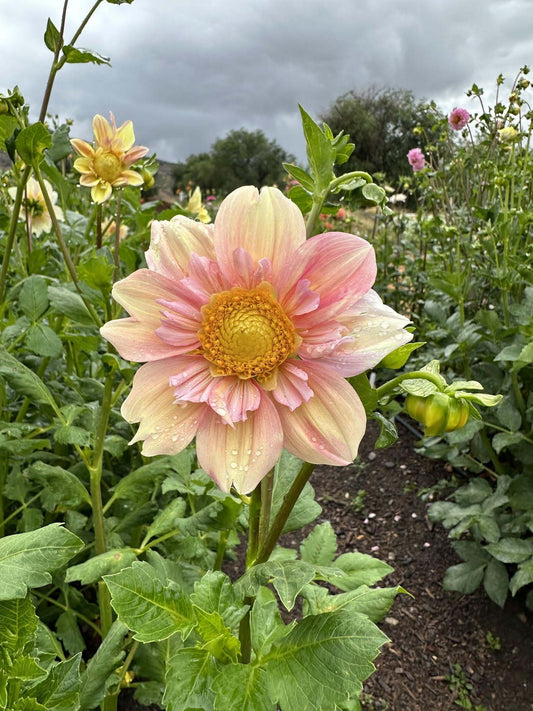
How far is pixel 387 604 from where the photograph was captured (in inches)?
37.9

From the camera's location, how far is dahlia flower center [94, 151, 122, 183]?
140 centimetres

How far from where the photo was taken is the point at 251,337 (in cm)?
61

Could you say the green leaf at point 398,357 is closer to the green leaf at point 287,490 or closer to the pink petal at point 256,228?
the pink petal at point 256,228

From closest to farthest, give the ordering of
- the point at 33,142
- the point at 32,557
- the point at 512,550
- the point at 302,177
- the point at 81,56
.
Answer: the point at 302,177, the point at 32,557, the point at 33,142, the point at 81,56, the point at 512,550

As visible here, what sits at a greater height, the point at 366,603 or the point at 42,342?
the point at 42,342

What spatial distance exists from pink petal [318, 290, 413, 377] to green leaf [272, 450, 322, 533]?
32 cm

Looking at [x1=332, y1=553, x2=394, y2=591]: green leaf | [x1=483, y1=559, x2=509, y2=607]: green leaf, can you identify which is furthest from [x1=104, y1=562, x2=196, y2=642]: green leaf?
[x1=483, y1=559, x2=509, y2=607]: green leaf

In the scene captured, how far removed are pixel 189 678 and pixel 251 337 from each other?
0.47m

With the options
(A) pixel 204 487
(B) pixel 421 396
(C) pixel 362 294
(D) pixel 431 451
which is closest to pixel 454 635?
(D) pixel 431 451

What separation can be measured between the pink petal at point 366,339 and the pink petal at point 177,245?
0.56 feet

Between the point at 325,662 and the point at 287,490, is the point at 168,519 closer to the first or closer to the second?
the point at 287,490

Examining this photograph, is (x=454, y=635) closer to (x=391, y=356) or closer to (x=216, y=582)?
(x=216, y=582)

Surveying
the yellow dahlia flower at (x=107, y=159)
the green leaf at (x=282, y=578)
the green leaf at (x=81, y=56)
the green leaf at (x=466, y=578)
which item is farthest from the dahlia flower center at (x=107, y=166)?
the green leaf at (x=466, y=578)

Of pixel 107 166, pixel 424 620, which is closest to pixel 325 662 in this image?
pixel 107 166
